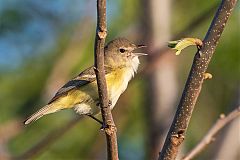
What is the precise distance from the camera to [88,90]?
3.75 meters

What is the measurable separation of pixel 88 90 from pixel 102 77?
63.1 inches

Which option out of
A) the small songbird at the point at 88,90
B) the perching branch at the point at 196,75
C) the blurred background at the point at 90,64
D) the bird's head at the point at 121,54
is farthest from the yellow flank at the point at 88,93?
the perching branch at the point at 196,75

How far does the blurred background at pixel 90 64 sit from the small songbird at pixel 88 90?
757mm

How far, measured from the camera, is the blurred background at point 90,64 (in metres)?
4.88

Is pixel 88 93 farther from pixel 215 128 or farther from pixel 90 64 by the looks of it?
pixel 90 64

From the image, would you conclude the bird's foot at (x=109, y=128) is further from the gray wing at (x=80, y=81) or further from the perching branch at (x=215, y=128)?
the gray wing at (x=80, y=81)

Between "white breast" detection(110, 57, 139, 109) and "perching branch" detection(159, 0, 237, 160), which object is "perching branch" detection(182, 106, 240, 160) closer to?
"perching branch" detection(159, 0, 237, 160)

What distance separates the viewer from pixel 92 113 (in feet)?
12.0

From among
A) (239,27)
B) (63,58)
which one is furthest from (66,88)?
(239,27)

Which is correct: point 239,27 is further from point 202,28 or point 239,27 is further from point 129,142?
point 129,142

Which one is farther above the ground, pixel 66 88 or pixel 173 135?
pixel 173 135

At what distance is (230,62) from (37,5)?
1960mm

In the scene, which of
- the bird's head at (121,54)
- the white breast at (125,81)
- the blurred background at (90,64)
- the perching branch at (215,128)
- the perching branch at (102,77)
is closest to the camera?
the perching branch at (102,77)

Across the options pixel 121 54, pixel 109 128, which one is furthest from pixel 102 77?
pixel 121 54
